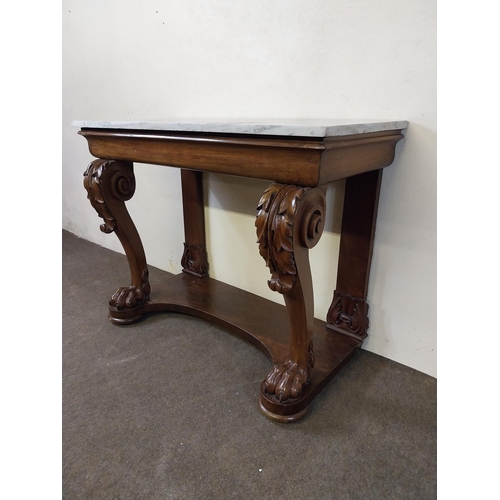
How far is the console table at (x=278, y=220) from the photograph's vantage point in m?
0.76

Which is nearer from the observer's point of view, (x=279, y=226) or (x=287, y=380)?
(x=279, y=226)

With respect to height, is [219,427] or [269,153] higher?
[269,153]

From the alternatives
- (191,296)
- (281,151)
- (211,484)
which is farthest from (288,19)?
(211,484)

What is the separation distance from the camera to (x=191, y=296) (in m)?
1.44

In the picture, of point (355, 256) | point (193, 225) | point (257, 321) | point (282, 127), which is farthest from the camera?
point (193, 225)

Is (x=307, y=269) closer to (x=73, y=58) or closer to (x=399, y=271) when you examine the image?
(x=399, y=271)

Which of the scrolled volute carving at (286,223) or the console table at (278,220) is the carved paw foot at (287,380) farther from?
the scrolled volute carving at (286,223)

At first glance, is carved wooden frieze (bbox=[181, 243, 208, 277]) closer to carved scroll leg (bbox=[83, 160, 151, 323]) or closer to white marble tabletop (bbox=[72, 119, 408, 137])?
carved scroll leg (bbox=[83, 160, 151, 323])

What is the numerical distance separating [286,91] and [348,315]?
71 cm

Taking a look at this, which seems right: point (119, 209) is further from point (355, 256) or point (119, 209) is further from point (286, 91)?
point (355, 256)

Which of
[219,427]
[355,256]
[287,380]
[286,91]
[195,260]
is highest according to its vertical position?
[286,91]

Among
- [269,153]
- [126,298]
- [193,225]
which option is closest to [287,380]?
[269,153]

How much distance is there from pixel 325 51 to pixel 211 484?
1093mm

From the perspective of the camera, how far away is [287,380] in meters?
0.95
